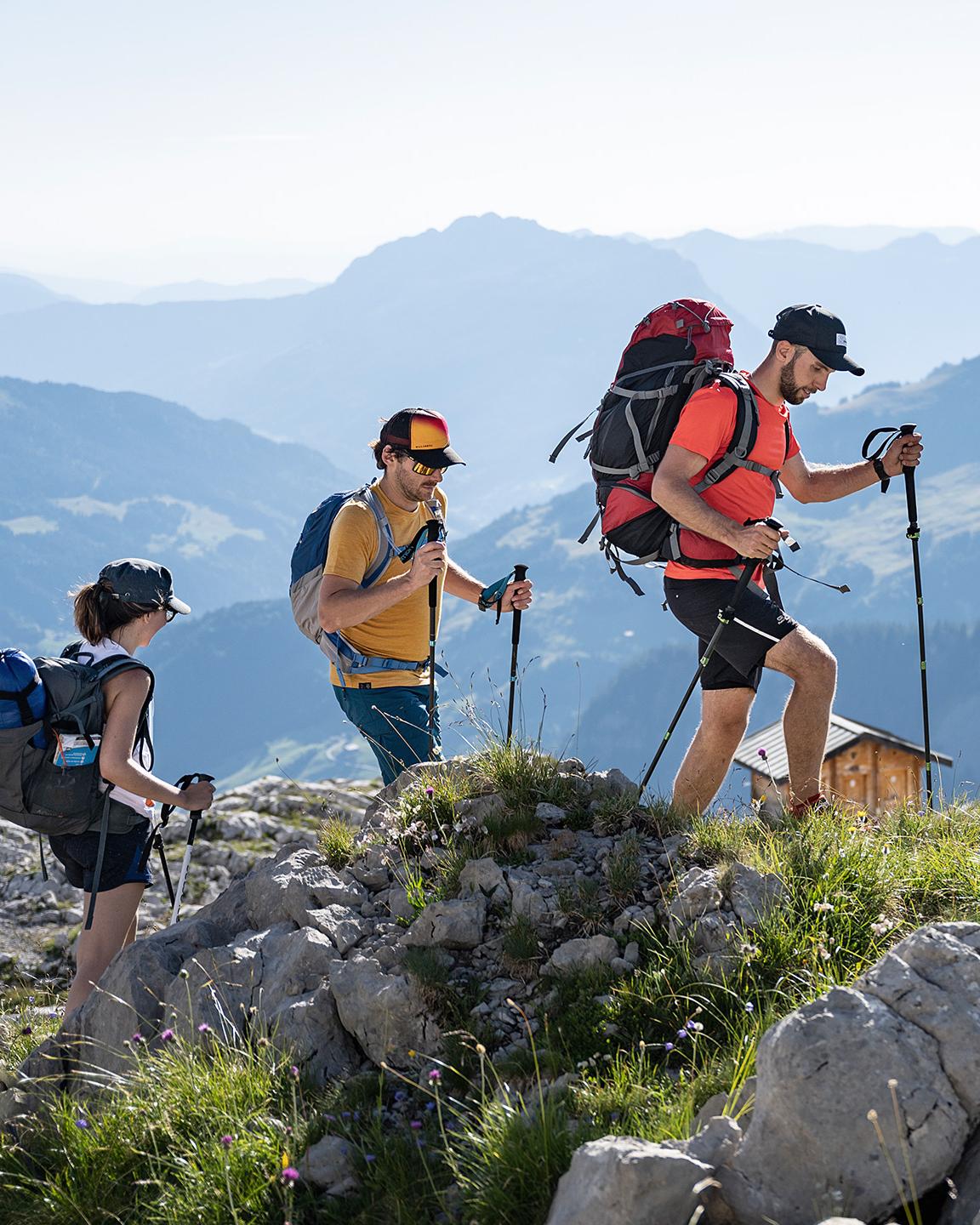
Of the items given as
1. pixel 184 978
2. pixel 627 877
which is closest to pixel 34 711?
pixel 184 978

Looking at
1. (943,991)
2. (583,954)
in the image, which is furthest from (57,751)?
(943,991)

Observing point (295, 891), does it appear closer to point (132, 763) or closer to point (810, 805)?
point (132, 763)

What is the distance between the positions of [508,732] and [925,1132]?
10.7 ft

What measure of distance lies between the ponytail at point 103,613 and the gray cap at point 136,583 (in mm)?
32

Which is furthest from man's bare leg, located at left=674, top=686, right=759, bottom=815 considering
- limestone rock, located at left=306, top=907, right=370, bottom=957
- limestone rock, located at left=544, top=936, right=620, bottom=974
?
limestone rock, located at left=306, top=907, right=370, bottom=957

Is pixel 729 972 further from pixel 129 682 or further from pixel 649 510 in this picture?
pixel 129 682

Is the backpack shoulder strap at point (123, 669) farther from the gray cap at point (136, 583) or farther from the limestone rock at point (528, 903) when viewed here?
the limestone rock at point (528, 903)

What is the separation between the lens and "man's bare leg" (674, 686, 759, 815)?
5.90 metres

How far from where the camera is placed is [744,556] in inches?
Answer: 218

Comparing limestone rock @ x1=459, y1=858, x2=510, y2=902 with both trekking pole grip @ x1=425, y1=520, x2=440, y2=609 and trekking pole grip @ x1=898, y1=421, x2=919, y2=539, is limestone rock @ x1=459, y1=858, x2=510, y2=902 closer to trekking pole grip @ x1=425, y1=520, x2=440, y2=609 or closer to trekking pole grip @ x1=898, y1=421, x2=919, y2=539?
trekking pole grip @ x1=425, y1=520, x2=440, y2=609

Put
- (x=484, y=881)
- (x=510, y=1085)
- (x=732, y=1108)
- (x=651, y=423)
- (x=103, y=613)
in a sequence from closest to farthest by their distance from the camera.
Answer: (x=732, y=1108)
(x=510, y=1085)
(x=484, y=881)
(x=103, y=613)
(x=651, y=423)

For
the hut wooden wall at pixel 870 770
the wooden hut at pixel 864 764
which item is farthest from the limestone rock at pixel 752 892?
the hut wooden wall at pixel 870 770

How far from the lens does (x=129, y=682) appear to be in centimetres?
545

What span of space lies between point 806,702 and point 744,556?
840 mm
